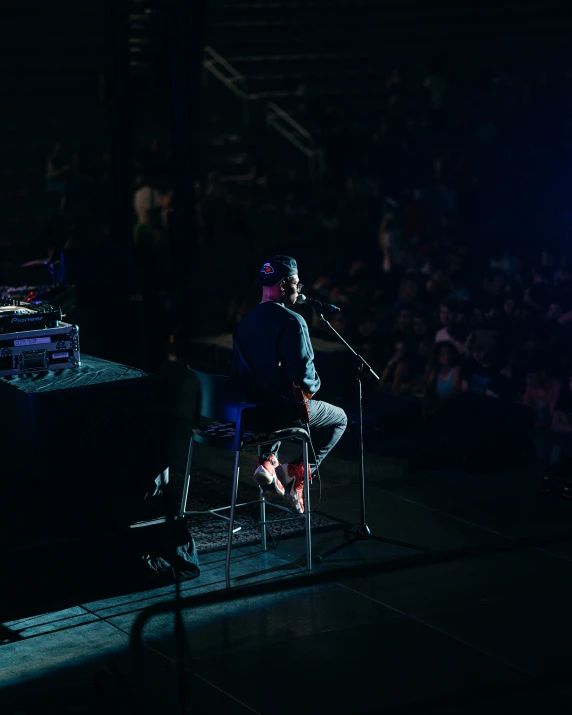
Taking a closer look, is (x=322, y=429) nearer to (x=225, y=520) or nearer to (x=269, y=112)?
(x=225, y=520)

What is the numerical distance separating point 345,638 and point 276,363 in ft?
5.56

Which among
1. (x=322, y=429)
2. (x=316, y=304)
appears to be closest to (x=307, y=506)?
(x=322, y=429)

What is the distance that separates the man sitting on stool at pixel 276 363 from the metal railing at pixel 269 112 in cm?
997

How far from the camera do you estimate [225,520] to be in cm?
767

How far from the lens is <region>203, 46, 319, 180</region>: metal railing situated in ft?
56.0

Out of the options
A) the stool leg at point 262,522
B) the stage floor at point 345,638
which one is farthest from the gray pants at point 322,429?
the stage floor at point 345,638

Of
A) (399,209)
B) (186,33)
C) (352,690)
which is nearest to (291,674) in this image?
(352,690)

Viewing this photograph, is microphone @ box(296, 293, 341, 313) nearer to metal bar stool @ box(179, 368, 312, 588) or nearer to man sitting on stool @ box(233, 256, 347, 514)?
man sitting on stool @ box(233, 256, 347, 514)

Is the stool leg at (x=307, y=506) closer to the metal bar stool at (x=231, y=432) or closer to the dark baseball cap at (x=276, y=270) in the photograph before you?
the metal bar stool at (x=231, y=432)

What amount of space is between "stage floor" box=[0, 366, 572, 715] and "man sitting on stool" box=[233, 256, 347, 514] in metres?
0.53

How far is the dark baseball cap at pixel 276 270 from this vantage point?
6.89m

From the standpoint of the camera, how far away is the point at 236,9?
61.3 feet

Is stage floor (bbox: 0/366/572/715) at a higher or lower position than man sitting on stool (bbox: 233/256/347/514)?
lower

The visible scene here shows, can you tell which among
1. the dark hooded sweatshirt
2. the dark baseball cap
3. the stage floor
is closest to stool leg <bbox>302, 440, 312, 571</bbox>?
the stage floor
